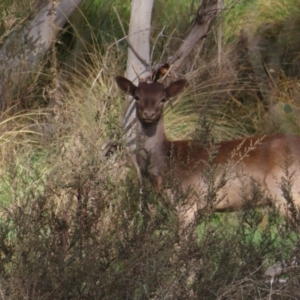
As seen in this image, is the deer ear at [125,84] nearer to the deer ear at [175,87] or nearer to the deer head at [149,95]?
the deer head at [149,95]

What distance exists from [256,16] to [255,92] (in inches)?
52.2

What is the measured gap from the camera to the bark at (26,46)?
10.3 m

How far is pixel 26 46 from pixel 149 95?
8.02ft

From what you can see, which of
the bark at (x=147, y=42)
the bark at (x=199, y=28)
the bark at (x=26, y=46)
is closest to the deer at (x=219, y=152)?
the bark at (x=147, y=42)

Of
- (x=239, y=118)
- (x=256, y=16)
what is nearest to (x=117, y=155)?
(x=239, y=118)

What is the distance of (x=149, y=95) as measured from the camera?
8.10 meters

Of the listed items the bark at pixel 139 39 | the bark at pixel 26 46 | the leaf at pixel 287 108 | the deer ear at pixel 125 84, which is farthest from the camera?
the leaf at pixel 287 108

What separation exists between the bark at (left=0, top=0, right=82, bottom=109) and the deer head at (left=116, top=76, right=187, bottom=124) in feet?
7.39

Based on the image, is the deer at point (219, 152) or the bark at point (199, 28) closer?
the deer at point (219, 152)

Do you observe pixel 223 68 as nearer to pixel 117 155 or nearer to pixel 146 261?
pixel 117 155

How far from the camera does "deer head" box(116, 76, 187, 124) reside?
8.11m

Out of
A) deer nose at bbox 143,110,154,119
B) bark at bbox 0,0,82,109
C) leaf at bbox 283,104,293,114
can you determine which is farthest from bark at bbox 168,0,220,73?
→ leaf at bbox 283,104,293,114

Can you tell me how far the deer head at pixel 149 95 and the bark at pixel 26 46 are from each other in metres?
2.25

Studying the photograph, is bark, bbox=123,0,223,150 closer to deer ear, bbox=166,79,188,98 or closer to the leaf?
deer ear, bbox=166,79,188,98
